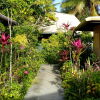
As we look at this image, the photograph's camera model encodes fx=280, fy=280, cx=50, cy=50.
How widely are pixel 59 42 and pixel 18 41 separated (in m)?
7.23

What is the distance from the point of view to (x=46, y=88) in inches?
424

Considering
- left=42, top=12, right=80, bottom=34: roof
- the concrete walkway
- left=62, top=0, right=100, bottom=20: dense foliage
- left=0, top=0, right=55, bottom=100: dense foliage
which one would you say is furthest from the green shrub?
left=62, top=0, right=100, bottom=20: dense foliage

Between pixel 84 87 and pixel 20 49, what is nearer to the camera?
pixel 84 87

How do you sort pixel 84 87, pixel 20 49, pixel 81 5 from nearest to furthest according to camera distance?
pixel 84 87
pixel 20 49
pixel 81 5

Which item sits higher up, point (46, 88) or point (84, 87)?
point (84, 87)

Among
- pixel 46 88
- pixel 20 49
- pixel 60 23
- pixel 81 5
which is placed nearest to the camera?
pixel 46 88

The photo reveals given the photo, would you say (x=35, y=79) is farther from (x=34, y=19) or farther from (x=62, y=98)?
(x=34, y=19)

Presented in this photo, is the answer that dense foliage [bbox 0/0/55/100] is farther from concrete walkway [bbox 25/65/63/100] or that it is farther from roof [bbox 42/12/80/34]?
roof [bbox 42/12/80/34]

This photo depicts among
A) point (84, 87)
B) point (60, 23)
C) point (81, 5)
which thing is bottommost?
point (84, 87)

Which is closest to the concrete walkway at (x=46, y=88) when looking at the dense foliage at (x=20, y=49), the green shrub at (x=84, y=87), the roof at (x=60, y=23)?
the dense foliage at (x=20, y=49)

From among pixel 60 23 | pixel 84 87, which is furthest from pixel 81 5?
pixel 84 87

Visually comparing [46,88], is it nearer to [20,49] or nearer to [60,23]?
[20,49]

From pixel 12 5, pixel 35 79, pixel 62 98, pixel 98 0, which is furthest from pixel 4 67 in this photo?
pixel 98 0

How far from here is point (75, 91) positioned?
926 centimetres
